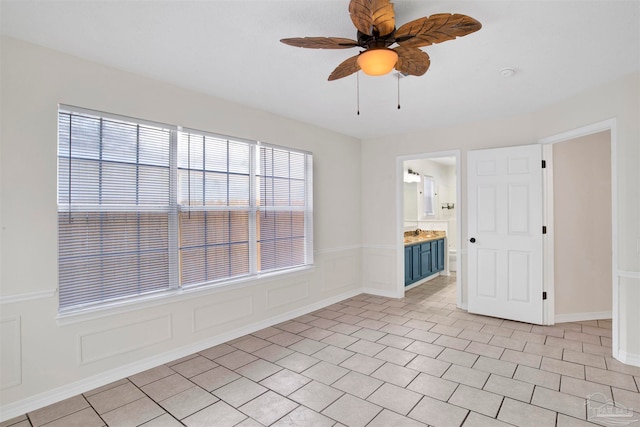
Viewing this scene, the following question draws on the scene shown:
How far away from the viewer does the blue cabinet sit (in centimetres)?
562

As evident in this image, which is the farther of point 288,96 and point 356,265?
point 356,265

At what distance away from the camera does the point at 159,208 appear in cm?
305

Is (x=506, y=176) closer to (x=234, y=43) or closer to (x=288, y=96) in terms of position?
(x=288, y=96)

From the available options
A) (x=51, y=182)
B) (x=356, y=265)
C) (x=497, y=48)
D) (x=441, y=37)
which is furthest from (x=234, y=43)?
(x=356, y=265)

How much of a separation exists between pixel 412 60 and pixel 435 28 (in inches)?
15.2

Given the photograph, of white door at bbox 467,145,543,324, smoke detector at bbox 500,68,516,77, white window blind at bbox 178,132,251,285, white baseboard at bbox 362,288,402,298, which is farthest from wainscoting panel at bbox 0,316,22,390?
white door at bbox 467,145,543,324

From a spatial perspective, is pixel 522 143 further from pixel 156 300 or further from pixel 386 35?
pixel 156 300

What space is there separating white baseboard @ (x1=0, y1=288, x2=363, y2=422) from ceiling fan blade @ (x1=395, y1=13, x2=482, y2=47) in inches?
126

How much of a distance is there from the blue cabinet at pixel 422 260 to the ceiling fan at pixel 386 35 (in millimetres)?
3931

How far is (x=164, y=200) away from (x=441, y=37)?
8.59 ft

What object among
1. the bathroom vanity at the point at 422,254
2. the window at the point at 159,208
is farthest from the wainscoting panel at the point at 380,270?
the window at the point at 159,208

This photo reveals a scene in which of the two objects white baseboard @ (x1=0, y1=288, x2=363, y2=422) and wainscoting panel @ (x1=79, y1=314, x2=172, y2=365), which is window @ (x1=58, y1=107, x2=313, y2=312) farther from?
white baseboard @ (x1=0, y1=288, x2=363, y2=422)

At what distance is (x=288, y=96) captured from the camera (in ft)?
11.5

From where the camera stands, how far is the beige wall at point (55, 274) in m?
2.29
